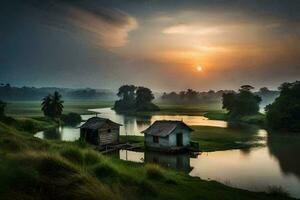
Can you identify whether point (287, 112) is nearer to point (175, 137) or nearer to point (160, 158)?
point (175, 137)

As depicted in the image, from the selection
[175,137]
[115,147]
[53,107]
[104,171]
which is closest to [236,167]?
[175,137]

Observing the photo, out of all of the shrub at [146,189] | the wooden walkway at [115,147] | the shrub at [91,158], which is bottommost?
the wooden walkway at [115,147]

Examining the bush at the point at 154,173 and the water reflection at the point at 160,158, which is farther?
the water reflection at the point at 160,158

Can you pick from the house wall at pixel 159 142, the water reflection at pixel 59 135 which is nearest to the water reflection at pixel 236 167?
the house wall at pixel 159 142

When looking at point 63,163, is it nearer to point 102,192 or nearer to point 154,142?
point 102,192

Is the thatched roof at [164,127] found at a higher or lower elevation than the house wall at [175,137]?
higher

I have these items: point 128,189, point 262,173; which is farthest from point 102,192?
point 262,173

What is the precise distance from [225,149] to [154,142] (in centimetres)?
1136

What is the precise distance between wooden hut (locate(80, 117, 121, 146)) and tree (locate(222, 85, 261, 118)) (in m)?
75.4

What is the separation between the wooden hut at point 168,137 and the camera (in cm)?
4856

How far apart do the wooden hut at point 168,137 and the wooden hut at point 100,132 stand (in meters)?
5.73

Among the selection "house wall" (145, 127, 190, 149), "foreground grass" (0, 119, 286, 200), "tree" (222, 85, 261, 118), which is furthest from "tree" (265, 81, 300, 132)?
"foreground grass" (0, 119, 286, 200)

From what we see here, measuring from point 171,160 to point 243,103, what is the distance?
265ft

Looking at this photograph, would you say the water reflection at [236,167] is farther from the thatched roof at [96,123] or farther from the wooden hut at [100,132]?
the thatched roof at [96,123]
